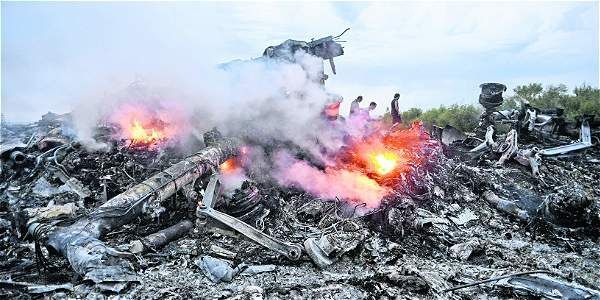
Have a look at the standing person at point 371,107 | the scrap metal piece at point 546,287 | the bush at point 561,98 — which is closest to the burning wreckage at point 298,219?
the scrap metal piece at point 546,287

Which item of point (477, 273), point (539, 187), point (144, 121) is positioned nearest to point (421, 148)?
point (539, 187)

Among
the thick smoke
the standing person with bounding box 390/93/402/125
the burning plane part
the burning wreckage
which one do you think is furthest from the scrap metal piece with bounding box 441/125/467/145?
the thick smoke

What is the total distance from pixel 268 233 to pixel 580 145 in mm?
9345

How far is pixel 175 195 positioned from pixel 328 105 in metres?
4.67

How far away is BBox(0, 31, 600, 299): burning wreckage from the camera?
173 inches

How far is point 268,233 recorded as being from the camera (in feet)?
20.2

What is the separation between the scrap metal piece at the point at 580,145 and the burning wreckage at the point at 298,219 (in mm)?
79

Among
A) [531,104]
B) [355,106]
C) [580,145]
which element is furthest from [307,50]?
[531,104]

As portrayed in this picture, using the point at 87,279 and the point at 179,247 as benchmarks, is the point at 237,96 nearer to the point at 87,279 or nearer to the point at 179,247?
the point at 179,247

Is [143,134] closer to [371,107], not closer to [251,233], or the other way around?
[251,233]

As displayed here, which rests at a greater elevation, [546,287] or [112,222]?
[112,222]

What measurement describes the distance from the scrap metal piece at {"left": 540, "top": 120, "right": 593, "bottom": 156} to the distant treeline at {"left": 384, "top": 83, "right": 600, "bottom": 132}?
4.10 metres

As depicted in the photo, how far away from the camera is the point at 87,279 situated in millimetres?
3984

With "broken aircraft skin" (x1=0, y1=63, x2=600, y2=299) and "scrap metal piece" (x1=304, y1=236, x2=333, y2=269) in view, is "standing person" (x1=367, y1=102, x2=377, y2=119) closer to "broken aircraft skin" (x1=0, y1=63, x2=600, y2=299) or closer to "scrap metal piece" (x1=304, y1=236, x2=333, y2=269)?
"broken aircraft skin" (x1=0, y1=63, x2=600, y2=299)
